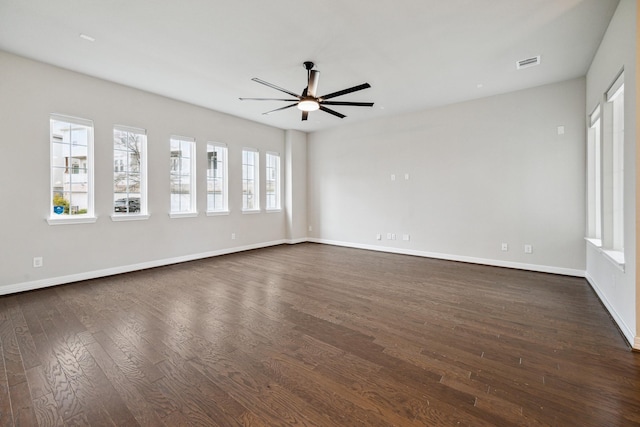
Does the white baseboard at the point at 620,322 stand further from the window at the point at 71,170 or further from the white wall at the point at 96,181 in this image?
the window at the point at 71,170

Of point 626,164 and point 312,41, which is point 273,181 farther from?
point 626,164

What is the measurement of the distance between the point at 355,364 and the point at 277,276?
2623 mm

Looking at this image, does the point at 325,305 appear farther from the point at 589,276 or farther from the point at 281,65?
the point at 589,276

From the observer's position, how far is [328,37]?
3.27 meters

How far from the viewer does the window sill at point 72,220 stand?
4023 mm

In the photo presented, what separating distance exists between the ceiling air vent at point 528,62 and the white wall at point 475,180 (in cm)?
105

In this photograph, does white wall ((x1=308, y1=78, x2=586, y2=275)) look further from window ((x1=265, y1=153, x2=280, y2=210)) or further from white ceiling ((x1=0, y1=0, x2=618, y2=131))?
window ((x1=265, y1=153, x2=280, y2=210))

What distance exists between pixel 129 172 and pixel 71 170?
2.57ft

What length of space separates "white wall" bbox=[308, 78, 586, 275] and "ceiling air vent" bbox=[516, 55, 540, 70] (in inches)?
41.1

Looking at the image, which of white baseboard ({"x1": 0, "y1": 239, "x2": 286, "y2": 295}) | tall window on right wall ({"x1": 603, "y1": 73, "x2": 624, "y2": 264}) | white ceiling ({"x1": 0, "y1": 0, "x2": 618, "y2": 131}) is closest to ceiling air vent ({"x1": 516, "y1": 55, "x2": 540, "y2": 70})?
white ceiling ({"x1": 0, "y1": 0, "x2": 618, "y2": 131})

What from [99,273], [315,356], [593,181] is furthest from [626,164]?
[99,273]

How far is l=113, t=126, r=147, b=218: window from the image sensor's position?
187 inches

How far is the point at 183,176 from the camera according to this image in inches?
223

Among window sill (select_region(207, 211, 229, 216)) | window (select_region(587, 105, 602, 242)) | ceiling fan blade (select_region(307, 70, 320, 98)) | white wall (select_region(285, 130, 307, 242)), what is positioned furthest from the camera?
white wall (select_region(285, 130, 307, 242))
